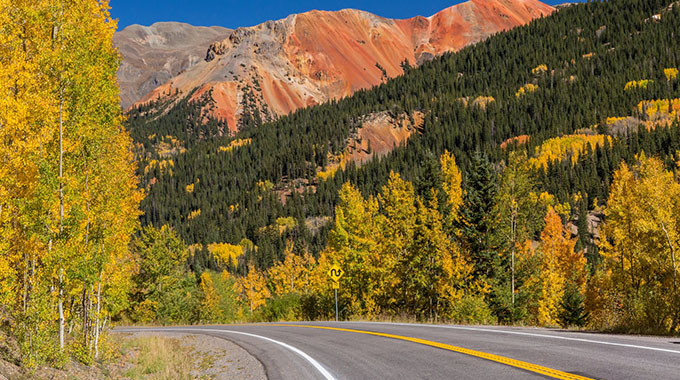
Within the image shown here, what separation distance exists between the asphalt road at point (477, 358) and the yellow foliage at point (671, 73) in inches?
8335

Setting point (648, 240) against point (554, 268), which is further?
point (554, 268)

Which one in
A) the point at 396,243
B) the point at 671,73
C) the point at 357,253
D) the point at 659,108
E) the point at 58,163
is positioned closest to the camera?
the point at 58,163

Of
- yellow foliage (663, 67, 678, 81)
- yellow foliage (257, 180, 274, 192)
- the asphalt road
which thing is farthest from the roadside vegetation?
yellow foliage (663, 67, 678, 81)

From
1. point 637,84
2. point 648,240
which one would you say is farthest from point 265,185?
point 648,240

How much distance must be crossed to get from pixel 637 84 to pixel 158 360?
21154 cm

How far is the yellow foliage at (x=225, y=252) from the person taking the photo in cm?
12450

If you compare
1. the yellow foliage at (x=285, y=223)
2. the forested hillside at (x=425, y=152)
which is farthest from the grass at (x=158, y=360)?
the yellow foliage at (x=285, y=223)

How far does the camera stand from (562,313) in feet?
128

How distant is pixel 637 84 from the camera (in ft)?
574

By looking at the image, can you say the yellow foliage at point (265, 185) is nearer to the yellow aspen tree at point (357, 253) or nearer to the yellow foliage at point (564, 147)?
the yellow foliage at point (564, 147)

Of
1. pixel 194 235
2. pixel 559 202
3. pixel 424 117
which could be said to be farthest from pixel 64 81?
pixel 424 117

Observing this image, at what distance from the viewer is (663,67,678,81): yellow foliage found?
173 m

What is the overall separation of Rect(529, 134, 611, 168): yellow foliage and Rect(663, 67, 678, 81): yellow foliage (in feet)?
179

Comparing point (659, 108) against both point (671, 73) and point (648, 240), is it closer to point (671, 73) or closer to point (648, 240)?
point (671, 73)
